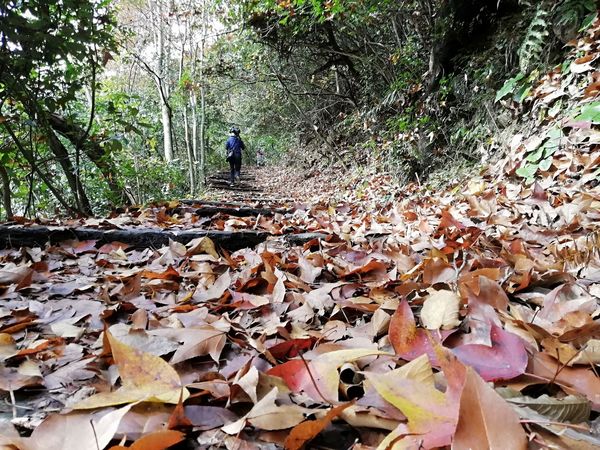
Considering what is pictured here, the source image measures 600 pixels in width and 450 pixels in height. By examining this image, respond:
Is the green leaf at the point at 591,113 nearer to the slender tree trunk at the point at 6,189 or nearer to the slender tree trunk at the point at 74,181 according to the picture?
the slender tree trunk at the point at 74,181

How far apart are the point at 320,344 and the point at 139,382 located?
0.43 meters

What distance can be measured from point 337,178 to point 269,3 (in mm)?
4484

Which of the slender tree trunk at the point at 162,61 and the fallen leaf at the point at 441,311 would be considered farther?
the slender tree trunk at the point at 162,61

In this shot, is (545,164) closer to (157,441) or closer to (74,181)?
(157,441)

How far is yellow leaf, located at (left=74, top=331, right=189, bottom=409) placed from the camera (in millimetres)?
771

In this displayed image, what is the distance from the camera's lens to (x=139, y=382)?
0.82 meters

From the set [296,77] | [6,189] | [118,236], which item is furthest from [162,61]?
[118,236]

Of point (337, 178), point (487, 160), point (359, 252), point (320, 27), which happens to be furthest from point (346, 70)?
point (359, 252)

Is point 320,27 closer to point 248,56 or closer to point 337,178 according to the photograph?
point 248,56

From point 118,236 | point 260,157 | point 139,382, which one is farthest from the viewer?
point 260,157

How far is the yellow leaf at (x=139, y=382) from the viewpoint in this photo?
2.53 feet

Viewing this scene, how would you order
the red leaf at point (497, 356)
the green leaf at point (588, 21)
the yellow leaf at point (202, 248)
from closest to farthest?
1. the red leaf at point (497, 356)
2. the yellow leaf at point (202, 248)
3. the green leaf at point (588, 21)

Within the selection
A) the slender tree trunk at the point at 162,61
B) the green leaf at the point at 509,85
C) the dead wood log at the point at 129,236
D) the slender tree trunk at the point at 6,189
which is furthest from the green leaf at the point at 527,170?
the slender tree trunk at the point at 162,61

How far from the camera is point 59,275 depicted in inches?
76.8
